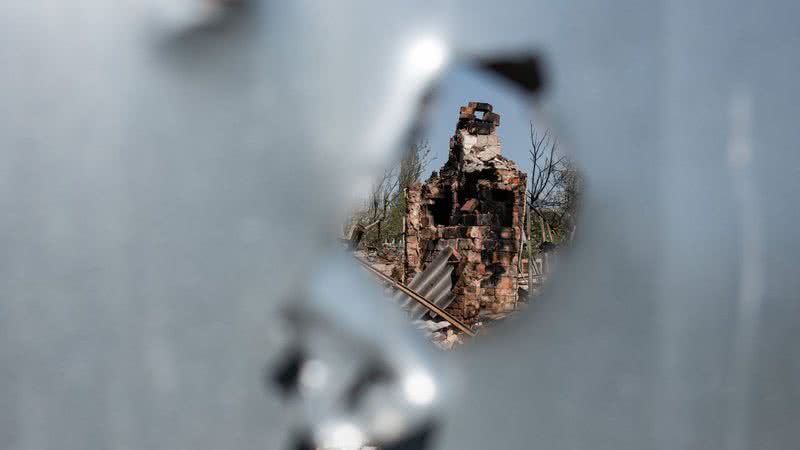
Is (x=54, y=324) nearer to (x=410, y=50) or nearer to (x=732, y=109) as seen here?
(x=410, y=50)

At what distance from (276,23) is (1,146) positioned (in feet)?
1.44

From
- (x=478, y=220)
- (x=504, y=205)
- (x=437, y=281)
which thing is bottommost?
(x=437, y=281)

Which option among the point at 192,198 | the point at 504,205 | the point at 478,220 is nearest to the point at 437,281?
the point at 478,220

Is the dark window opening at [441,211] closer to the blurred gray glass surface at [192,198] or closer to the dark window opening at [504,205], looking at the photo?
the dark window opening at [504,205]

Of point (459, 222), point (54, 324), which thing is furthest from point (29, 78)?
point (459, 222)

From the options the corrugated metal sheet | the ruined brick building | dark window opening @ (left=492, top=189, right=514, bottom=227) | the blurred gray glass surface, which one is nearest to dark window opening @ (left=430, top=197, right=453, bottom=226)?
the ruined brick building

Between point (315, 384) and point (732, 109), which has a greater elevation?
point (732, 109)

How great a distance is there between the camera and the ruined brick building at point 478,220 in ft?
21.1

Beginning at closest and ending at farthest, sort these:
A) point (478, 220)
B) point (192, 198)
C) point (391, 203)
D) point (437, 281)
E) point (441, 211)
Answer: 1. point (192, 198)
2. point (437, 281)
3. point (478, 220)
4. point (441, 211)
5. point (391, 203)

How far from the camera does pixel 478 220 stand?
6.57 m

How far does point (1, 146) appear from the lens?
79 centimetres

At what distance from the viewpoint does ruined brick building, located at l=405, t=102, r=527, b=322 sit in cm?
645

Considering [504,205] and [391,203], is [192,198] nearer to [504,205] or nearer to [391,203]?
[504,205]

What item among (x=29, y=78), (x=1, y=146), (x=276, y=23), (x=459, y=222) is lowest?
(x=459, y=222)
